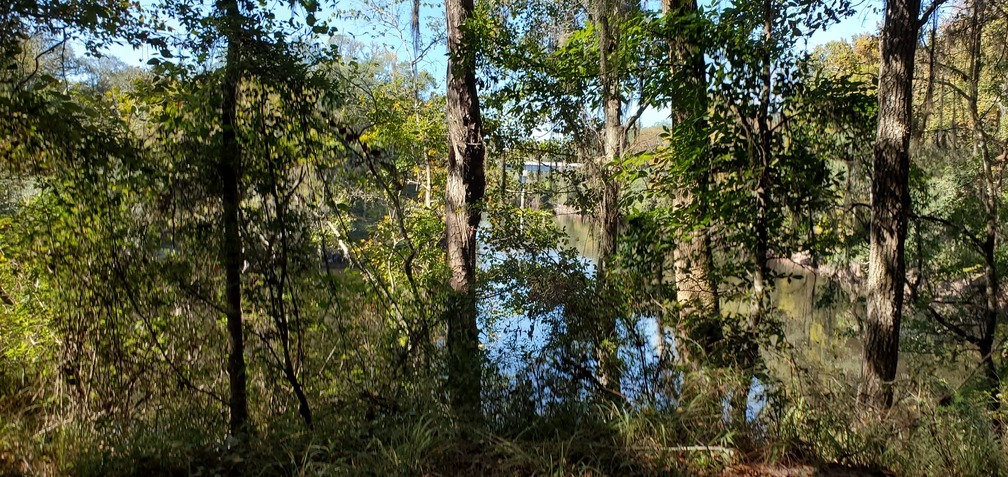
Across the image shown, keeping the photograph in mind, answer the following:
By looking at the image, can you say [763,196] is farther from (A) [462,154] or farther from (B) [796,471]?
(A) [462,154]

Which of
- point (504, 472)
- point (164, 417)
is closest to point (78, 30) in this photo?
point (164, 417)

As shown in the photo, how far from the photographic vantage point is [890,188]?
4961 millimetres

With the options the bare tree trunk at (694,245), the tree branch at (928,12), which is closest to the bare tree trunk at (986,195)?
the tree branch at (928,12)

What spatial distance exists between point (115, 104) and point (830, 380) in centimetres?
501

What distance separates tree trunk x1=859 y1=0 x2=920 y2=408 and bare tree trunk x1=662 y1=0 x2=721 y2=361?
1.42m

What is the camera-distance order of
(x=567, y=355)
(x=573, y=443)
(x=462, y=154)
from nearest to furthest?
(x=573, y=443), (x=567, y=355), (x=462, y=154)

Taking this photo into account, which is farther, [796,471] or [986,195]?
[986,195]

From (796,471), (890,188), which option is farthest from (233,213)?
(890,188)

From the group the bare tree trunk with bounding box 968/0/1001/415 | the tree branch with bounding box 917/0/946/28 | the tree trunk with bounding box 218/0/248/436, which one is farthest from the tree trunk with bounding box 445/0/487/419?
the bare tree trunk with bounding box 968/0/1001/415

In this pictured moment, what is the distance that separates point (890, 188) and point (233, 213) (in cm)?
527

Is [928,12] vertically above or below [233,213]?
above

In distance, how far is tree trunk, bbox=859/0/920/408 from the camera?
16.1 ft

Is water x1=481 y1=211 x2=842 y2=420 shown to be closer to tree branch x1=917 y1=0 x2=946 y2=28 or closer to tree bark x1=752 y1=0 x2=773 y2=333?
tree bark x1=752 y1=0 x2=773 y2=333

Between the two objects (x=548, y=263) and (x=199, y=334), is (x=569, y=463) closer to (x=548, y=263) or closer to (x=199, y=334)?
(x=548, y=263)
